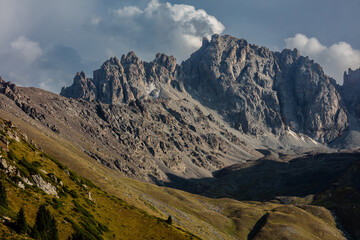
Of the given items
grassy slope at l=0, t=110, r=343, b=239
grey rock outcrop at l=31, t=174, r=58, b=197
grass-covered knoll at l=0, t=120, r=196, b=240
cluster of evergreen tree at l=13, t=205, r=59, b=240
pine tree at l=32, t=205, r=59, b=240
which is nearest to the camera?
cluster of evergreen tree at l=13, t=205, r=59, b=240

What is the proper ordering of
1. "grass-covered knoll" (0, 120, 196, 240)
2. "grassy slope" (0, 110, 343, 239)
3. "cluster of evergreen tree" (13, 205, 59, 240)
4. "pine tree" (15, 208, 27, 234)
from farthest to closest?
"grassy slope" (0, 110, 343, 239), "grass-covered knoll" (0, 120, 196, 240), "cluster of evergreen tree" (13, 205, 59, 240), "pine tree" (15, 208, 27, 234)

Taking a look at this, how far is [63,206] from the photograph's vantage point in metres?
48.1

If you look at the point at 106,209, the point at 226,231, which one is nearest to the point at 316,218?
the point at 226,231

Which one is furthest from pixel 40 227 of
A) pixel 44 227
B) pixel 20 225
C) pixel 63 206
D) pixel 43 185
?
pixel 43 185

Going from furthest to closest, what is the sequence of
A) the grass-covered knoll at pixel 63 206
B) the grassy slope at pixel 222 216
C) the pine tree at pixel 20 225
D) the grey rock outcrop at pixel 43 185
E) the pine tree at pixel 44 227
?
1. the grassy slope at pixel 222 216
2. the grey rock outcrop at pixel 43 185
3. the grass-covered knoll at pixel 63 206
4. the pine tree at pixel 44 227
5. the pine tree at pixel 20 225

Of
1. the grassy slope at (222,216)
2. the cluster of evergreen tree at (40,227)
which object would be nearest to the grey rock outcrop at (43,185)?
the cluster of evergreen tree at (40,227)

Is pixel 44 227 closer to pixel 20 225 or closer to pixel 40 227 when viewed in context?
pixel 40 227

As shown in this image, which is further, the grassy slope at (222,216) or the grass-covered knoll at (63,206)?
the grassy slope at (222,216)

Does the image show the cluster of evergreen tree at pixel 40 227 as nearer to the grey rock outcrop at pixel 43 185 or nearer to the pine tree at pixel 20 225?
the pine tree at pixel 20 225

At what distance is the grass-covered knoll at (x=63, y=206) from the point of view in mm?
39531

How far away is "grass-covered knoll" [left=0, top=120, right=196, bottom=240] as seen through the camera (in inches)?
1556

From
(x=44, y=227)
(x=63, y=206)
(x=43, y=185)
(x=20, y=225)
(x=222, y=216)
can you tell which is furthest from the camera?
(x=222, y=216)

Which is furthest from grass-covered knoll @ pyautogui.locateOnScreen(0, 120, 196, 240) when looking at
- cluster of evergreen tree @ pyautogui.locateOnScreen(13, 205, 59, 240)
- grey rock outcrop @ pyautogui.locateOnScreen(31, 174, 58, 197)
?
grey rock outcrop @ pyautogui.locateOnScreen(31, 174, 58, 197)

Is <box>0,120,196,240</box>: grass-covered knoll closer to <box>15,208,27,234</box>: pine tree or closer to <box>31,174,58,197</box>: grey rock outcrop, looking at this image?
<box>15,208,27,234</box>: pine tree
